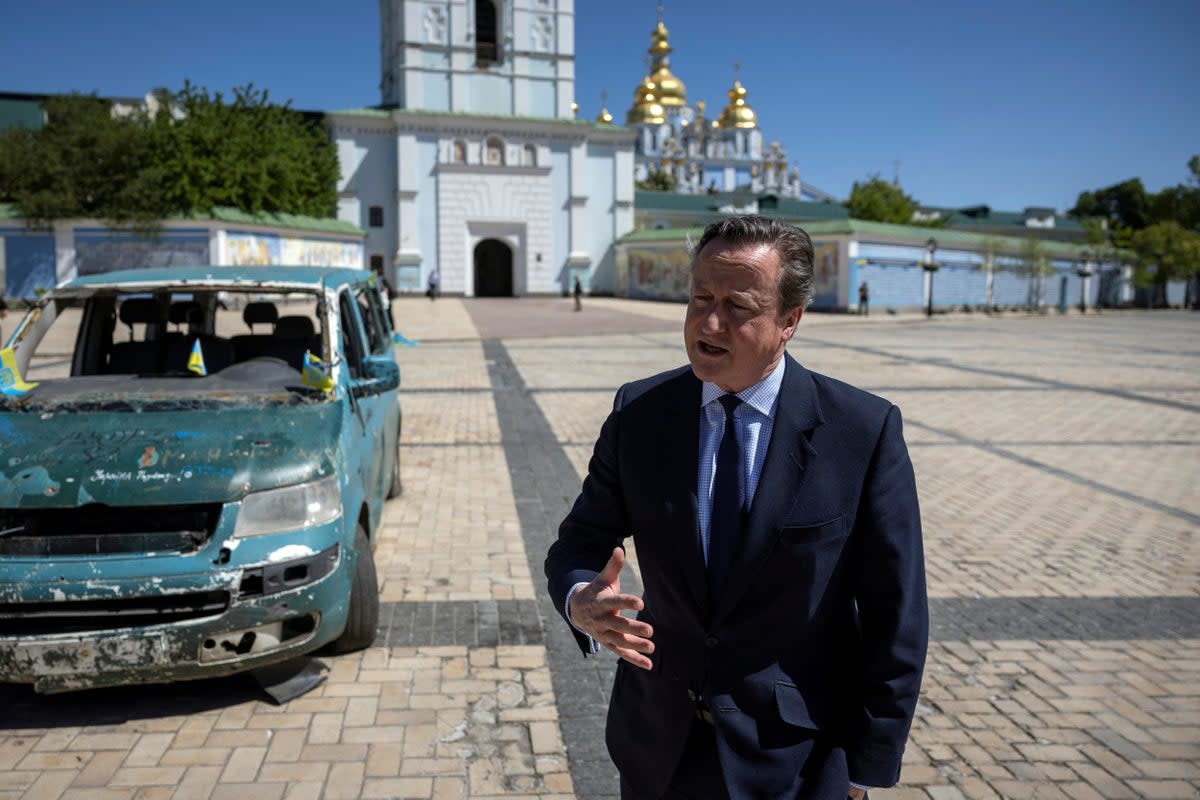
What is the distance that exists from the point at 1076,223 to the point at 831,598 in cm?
9939

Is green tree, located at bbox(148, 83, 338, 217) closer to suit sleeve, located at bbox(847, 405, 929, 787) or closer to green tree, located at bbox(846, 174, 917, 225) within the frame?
Result: suit sleeve, located at bbox(847, 405, 929, 787)

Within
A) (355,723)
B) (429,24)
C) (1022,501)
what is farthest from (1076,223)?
(355,723)

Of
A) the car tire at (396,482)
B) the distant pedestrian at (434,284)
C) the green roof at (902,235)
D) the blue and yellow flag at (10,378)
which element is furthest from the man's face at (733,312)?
the distant pedestrian at (434,284)

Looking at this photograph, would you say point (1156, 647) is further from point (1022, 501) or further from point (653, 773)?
point (653, 773)

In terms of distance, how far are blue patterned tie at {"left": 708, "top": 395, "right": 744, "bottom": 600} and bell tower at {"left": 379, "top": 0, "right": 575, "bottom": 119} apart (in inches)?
2061

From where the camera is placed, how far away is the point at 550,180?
53156 mm

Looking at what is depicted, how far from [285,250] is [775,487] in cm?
3985

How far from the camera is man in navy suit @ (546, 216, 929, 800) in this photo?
1.93 m

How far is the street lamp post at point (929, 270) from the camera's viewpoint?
4075 centimetres

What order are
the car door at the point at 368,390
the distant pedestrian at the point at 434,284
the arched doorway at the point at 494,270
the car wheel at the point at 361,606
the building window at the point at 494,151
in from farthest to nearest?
the arched doorway at the point at 494,270 → the building window at the point at 494,151 → the distant pedestrian at the point at 434,284 → the car door at the point at 368,390 → the car wheel at the point at 361,606

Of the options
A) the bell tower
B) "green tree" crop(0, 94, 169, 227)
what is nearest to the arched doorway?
the bell tower

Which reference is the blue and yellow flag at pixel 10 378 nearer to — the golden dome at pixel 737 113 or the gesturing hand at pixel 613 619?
the gesturing hand at pixel 613 619

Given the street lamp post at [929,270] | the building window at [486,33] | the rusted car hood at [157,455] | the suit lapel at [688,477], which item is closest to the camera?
the suit lapel at [688,477]

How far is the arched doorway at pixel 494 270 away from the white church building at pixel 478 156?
10 centimetres
